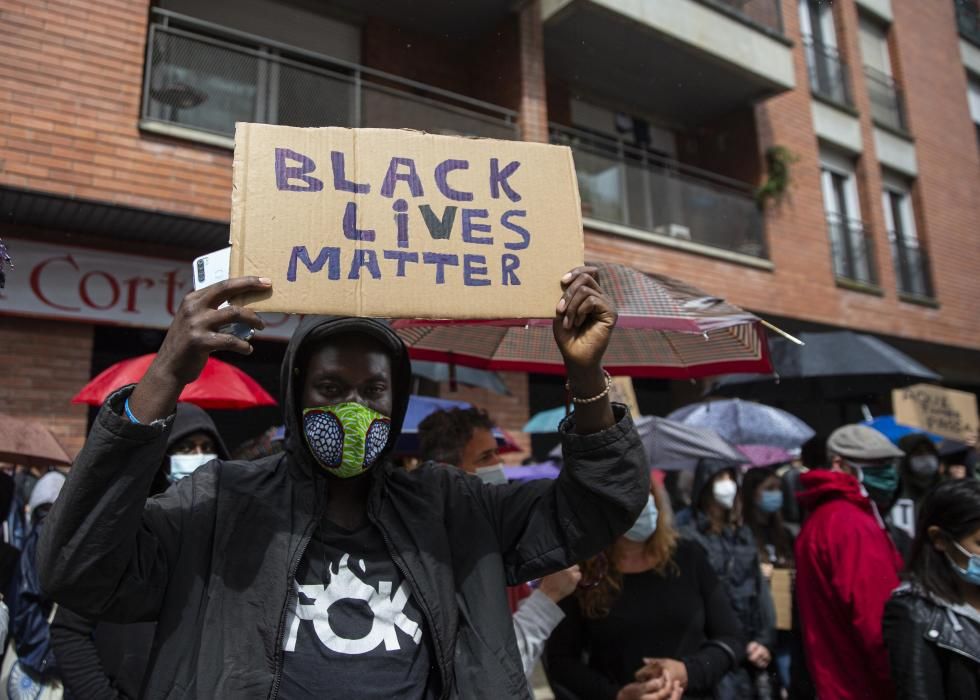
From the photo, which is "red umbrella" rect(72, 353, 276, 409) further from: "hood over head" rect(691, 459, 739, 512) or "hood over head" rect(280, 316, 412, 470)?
"hood over head" rect(691, 459, 739, 512)

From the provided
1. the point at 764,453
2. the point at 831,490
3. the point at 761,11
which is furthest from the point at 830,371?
the point at 761,11

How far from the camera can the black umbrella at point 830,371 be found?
5984 millimetres

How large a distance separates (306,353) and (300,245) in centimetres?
33

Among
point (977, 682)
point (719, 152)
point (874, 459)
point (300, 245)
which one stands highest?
point (719, 152)

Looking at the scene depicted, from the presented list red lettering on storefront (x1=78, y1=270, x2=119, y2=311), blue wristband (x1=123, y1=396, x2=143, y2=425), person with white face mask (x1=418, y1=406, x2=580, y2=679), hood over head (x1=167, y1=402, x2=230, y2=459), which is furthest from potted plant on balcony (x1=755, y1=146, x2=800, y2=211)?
blue wristband (x1=123, y1=396, x2=143, y2=425)

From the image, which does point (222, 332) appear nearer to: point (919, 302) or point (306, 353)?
point (306, 353)

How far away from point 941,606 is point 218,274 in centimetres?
256

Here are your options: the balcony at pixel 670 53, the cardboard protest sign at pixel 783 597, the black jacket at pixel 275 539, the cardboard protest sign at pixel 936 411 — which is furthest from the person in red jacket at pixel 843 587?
the balcony at pixel 670 53

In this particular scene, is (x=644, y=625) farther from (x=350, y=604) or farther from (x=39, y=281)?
(x=39, y=281)

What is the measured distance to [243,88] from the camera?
783cm

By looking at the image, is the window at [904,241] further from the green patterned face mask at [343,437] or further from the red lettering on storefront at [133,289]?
the green patterned face mask at [343,437]

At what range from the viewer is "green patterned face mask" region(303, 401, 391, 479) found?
5.85 ft

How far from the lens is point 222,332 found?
1582 mm

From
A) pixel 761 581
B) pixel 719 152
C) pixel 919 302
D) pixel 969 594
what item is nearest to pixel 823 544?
pixel 969 594
